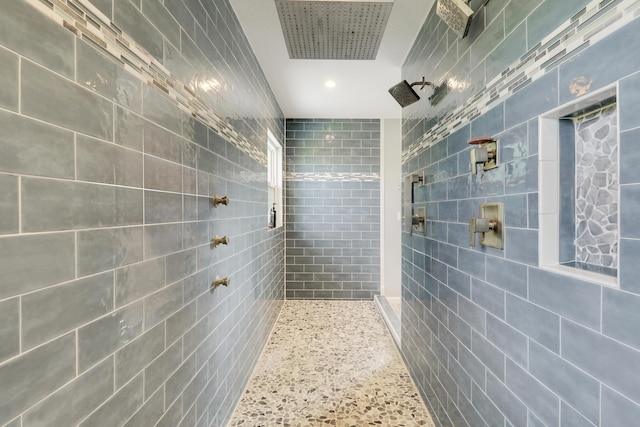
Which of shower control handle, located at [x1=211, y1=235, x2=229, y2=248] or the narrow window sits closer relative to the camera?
shower control handle, located at [x1=211, y1=235, x2=229, y2=248]

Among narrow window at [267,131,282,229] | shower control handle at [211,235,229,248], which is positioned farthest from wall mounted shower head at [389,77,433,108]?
narrow window at [267,131,282,229]

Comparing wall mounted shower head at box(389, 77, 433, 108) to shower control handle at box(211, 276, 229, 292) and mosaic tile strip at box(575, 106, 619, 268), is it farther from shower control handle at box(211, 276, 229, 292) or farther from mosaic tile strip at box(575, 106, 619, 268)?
shower control handle at box(211, 276, 229, 292)

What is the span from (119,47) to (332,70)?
194cm

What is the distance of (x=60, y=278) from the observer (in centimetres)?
63

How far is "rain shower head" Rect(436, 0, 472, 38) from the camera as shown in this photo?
3.85 feet

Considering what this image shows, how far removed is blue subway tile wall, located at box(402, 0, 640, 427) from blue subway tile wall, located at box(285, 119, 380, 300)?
2023mm

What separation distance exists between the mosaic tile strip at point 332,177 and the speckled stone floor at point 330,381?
1757mm

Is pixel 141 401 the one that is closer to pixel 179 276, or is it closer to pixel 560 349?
pixel 179 276

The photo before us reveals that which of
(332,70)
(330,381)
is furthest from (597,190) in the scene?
(332,70)

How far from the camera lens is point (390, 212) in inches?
149

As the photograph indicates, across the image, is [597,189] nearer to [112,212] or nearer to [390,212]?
[112,212]

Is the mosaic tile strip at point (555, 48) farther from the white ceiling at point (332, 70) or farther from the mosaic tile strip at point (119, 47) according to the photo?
the mosaic tile strip at point (119, 47)

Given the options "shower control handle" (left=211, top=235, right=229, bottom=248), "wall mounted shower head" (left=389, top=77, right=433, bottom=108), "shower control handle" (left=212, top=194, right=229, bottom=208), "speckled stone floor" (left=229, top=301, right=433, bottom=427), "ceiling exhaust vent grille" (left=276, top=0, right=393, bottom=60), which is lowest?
"speckled stone floor" (left=229, top=301, right=433, bottom=427)

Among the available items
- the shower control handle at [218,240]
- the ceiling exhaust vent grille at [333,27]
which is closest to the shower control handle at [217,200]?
the shower control handle at [218,240]
